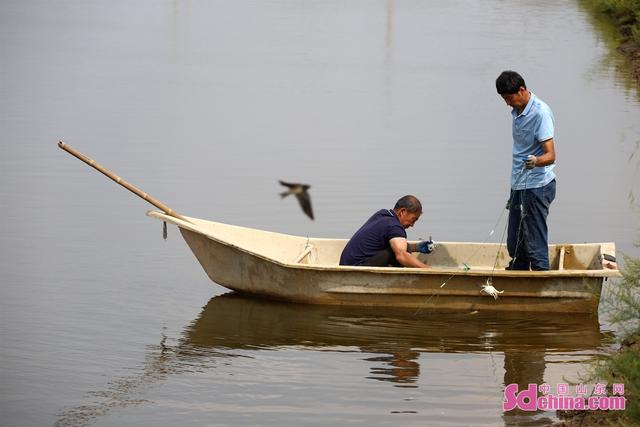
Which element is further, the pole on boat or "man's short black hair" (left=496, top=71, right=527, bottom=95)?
the pole on boat

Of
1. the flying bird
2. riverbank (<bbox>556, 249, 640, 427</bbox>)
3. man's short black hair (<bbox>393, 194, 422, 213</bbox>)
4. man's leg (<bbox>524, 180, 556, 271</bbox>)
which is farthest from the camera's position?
man's short black hair (<bbox>393, 194, 422, 213</bbox>)

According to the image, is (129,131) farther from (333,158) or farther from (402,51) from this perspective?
(402,51)

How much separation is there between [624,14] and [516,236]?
22660 mm

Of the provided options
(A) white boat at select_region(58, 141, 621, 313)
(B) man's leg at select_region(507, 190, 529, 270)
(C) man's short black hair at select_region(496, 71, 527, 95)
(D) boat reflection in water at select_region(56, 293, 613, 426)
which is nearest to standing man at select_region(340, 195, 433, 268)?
(A) white boat at select_region(58, 141, 621, 313)

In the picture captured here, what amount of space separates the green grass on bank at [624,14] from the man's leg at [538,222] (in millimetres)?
16480

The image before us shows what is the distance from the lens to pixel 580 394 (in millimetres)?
8133

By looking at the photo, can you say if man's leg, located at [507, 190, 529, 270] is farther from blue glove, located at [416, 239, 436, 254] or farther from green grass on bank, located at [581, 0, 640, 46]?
green grass on bank, located at [581, 0, 640, 46]

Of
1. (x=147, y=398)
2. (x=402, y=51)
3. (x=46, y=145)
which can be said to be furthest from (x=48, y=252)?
(x=402, y=51)

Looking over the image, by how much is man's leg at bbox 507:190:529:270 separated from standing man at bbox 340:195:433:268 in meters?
0.67

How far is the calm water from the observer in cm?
870

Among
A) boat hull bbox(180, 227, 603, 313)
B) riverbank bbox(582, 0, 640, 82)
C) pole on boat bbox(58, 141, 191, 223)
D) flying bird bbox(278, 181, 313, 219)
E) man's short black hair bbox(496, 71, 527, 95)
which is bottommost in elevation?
boat hull bbox(180, 227, 603, 313)

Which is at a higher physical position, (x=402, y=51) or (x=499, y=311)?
(x=402, y=51)

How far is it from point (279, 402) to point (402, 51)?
2013 centimetres

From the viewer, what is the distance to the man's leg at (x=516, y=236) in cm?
991
